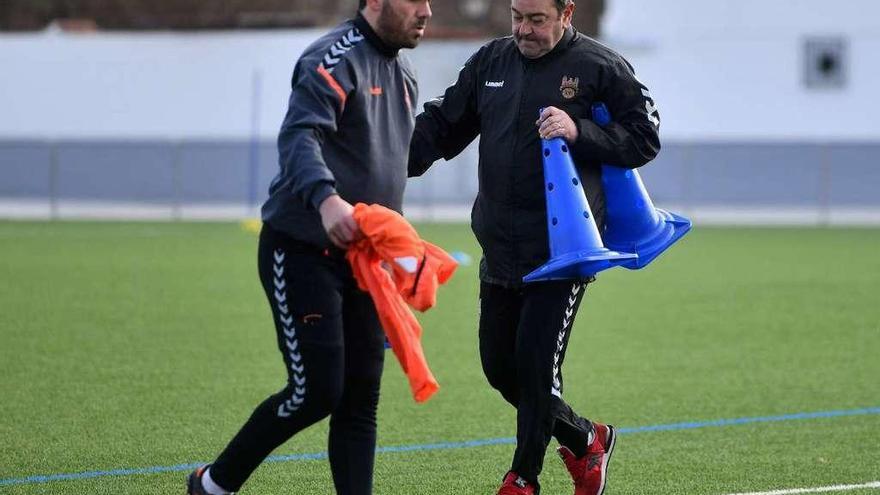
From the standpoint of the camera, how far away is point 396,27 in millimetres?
5352

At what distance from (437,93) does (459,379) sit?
24.5m

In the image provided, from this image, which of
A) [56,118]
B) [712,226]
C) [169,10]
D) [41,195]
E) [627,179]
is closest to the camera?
[627,179]

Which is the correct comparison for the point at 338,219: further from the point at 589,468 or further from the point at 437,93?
the point at 437,93

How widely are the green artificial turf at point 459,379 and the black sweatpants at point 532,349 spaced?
628 millimetres

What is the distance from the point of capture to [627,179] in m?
6.13

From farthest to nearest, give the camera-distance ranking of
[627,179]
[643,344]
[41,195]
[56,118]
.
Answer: [56,118] → [41,195] → [643,344] → [627,179]

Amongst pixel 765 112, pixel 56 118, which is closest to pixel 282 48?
pixel 56 118

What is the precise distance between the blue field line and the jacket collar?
2365 mm

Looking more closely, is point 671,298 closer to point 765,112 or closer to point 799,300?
point 799,300

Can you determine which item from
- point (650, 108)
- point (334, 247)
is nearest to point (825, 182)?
point (650, 108)

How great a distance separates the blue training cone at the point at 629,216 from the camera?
6125 mm

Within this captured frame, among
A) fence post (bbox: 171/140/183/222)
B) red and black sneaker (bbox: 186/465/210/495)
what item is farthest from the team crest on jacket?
fence post (bbox: 171/140/183/222)

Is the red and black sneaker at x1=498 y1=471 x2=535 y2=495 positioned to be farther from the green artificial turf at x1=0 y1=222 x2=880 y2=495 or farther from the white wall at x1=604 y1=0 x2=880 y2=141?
the white wall at x1=604 y1=0 x2=880 y2=141

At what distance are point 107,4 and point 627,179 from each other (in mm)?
49372
